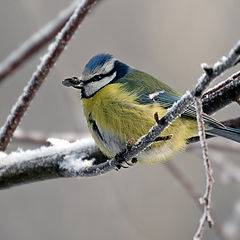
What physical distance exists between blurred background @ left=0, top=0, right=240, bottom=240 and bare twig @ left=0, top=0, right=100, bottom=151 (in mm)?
3349

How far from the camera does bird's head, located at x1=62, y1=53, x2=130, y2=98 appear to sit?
214 cm

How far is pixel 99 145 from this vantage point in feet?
6.23

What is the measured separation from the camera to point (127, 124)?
192 cm

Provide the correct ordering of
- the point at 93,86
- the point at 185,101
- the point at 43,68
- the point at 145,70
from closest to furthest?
the point at 185,101, the point at 43,68, the point at 93,86, the point at 145,70

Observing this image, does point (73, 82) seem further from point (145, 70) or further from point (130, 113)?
point (145, 70)

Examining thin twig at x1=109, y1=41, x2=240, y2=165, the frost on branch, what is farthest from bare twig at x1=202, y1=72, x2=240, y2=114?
the frost on branch

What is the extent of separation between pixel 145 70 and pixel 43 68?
4.46m

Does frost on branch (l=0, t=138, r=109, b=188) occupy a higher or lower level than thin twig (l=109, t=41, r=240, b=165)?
higher

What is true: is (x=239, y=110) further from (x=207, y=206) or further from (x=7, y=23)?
(x=207, y=206)

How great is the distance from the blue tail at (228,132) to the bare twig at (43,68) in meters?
0.75

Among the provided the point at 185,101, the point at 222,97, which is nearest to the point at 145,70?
the point at 222,97

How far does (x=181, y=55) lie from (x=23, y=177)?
4.85 meters

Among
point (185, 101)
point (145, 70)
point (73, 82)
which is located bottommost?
point (185, 101)

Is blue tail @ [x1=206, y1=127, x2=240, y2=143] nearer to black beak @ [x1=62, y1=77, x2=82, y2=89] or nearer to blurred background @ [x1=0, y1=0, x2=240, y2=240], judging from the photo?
black beak @ [x1=62, y1=77, x2=82, y2=89]
